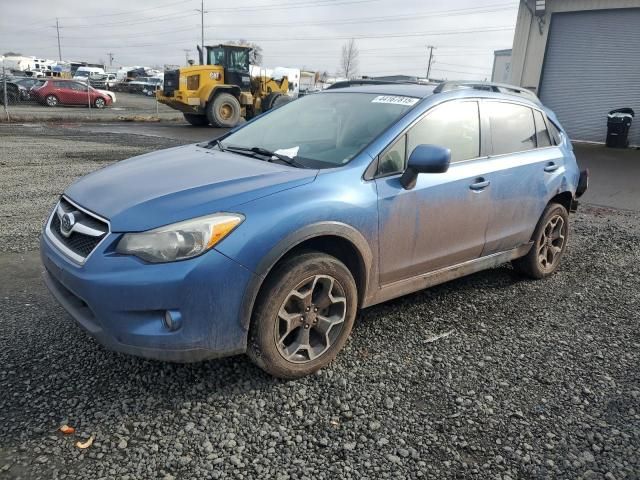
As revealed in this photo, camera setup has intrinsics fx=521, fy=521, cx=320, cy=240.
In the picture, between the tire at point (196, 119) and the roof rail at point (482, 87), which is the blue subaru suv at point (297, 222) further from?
the tire at point (196, 119)

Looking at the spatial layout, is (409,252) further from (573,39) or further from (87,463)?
(573,39)

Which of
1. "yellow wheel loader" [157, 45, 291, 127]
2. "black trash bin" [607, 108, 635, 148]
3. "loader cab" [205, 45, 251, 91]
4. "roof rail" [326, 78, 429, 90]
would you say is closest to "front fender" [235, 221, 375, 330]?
"roof rail" [326, 78, 429, 90]

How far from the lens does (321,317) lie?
3.09 metres

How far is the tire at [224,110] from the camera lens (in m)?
20.2

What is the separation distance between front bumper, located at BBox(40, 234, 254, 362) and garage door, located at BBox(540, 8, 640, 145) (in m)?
18.5

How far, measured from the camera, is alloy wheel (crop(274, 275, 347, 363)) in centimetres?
294

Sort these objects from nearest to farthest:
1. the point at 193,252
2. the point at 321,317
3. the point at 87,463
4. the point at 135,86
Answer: the point at 87,463, the point at 193,252, the point at 321,317, the point at 135,86

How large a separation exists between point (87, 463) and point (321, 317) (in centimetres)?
140

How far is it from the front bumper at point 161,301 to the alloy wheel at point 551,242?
3.25 meters

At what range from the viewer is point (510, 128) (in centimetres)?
441

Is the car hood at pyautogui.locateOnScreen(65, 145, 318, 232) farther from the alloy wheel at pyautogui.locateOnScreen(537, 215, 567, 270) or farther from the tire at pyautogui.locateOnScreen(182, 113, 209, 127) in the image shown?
the tire at pyautogui.locateOnScreen(182, 113, 209, 127)

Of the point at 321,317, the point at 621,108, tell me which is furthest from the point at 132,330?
the point at 621,108

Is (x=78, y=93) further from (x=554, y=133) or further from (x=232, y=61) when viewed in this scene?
(x=554, y=133)

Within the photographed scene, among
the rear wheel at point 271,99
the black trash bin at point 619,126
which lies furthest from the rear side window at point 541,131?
the rear wheel at point 271,99
